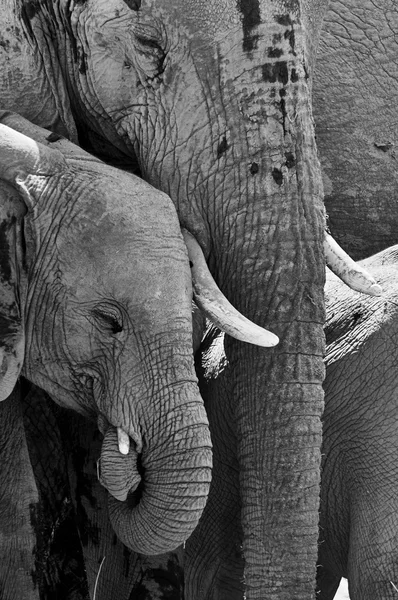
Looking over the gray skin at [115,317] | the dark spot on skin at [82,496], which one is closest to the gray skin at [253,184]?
the gray skin at [115,317]

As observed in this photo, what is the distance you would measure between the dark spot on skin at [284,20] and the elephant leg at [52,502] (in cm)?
132

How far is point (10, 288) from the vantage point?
5035 millimetres

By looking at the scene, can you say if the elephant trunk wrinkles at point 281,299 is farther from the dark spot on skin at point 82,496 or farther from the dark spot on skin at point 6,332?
the dark spot on skin at point 82,496

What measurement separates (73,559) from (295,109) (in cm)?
184

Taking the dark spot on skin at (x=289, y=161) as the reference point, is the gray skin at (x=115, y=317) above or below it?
below

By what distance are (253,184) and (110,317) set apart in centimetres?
57

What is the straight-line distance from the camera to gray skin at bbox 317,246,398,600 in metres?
5.46

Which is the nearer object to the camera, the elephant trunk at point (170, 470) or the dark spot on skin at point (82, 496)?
the elephant trunk at point (170, 470)

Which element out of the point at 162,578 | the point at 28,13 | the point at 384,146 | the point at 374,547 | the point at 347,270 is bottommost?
the point at 162,578

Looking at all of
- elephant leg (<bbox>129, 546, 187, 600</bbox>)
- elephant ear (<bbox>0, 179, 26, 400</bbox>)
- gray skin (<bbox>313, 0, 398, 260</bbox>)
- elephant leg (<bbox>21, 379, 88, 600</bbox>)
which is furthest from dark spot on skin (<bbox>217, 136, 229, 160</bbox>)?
gray skin (<bbox>313, 0, 398, 260</bbox>)

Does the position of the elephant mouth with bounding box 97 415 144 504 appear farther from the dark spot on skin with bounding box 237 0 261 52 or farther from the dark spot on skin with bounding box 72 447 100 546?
the dark spot on skin with bounding box 237 0 261 52

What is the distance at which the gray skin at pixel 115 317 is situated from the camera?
16.1 feet

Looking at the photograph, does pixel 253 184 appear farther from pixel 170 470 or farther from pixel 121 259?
pixel 170 470

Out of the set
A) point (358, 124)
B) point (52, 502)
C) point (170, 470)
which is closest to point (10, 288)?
point (170, 470)
